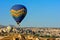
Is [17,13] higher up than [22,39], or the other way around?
[17,13]

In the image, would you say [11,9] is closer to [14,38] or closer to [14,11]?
[14,11]

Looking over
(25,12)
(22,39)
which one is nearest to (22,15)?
(25,12)

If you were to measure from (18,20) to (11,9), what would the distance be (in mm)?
1607

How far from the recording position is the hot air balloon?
1330 inches

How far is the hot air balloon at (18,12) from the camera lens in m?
33.8

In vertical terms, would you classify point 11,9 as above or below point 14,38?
above

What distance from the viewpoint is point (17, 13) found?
112 feet

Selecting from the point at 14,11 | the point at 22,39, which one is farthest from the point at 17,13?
the point at 22,39

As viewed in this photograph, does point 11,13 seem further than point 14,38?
Yes

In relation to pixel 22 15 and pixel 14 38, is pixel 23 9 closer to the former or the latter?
pixel 22 15

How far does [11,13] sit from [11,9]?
1.85ft

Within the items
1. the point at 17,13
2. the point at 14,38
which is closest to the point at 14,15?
the point at 17,13

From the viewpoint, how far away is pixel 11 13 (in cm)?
3497

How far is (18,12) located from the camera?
34094 millimetres
